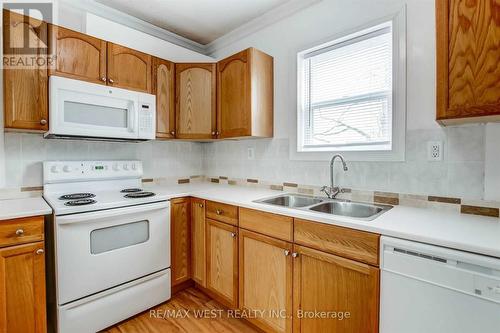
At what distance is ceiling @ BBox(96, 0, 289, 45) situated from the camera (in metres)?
2.15

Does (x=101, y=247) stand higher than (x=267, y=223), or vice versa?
(x=267, y=223)

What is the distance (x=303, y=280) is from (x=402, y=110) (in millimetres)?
1204

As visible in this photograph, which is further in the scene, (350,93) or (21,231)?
(350,93)

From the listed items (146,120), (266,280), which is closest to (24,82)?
(146,120)

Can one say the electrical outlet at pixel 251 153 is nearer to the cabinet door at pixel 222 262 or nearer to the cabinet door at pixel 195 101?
the cabinet door at pixel 195 101

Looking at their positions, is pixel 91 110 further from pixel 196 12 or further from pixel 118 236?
pixel 196 12

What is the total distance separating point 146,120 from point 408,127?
6.43 feet

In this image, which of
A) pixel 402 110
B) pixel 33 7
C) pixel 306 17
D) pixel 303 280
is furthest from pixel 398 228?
pixel 33 7

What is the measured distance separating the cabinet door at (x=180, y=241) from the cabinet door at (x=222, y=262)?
26 cm

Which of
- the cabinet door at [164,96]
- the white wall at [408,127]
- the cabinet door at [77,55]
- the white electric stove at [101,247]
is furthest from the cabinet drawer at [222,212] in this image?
the cabinet door at [77,55]

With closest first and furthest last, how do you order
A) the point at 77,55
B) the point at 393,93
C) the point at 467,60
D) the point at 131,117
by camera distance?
the point at 467,60 → the point at 393,93 → the point at 77,55 → the point at 131,117

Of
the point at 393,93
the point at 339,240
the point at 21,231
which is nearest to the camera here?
the point at 339,240

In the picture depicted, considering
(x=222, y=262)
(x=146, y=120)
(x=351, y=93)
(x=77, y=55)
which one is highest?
(x=77, y=55)

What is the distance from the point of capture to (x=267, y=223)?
1.60 metres
